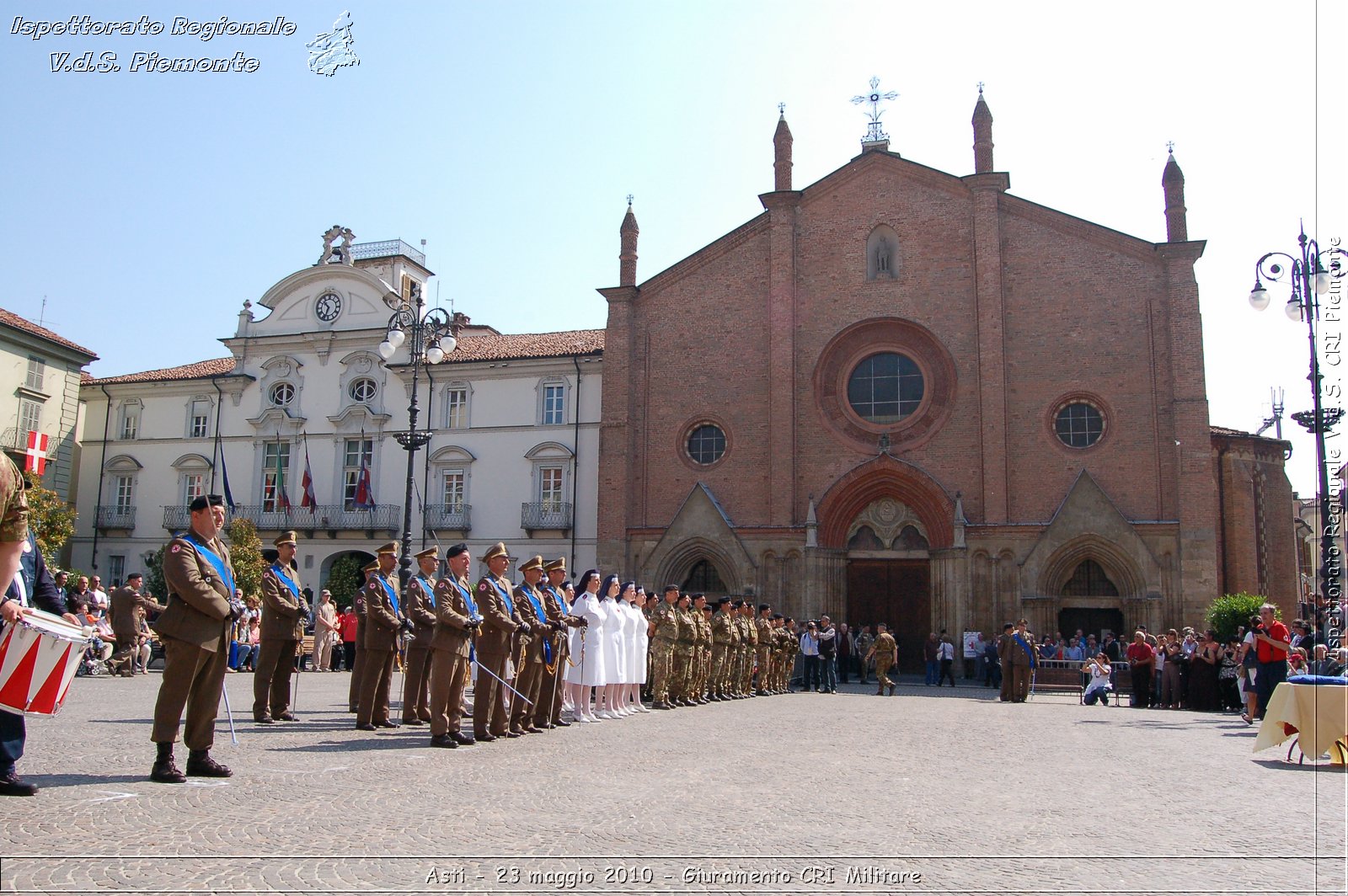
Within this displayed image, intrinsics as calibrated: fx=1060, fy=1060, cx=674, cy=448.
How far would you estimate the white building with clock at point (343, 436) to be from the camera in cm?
3647

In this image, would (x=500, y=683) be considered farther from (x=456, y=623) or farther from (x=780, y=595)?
(x=780, y=595)

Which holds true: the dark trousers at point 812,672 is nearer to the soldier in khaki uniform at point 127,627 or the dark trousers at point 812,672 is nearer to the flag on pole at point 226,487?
the soldier in khaki uniform at point 127,627

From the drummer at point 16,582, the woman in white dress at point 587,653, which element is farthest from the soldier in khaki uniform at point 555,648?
the drummer at point 16,582

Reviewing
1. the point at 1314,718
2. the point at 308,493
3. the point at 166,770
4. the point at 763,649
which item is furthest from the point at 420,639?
the point at 308,493

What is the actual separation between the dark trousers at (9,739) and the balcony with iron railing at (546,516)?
94.3ft

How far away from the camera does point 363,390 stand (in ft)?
129

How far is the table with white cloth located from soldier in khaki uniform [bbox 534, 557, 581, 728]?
7.80 meters

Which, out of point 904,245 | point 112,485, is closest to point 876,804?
point 904,245

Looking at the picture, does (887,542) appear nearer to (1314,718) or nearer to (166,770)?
(1314,718)

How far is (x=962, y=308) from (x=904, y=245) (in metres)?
2.69

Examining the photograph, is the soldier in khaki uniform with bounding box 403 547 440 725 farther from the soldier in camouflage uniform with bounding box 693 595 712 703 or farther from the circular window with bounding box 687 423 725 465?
the circular window with bounding box 687 423 725 465

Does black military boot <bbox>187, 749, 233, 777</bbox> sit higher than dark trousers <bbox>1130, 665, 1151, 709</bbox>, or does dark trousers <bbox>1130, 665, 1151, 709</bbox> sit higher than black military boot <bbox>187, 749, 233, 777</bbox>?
black military boot <bbox>187, 749, 233, 777</bbox>

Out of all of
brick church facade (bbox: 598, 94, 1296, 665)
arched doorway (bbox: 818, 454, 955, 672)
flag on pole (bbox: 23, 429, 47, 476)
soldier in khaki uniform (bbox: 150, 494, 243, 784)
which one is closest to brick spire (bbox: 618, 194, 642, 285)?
brick church facade (bbox: 598, 94, 1296, 665)

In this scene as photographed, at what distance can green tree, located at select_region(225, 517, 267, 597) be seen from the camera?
3209cm
